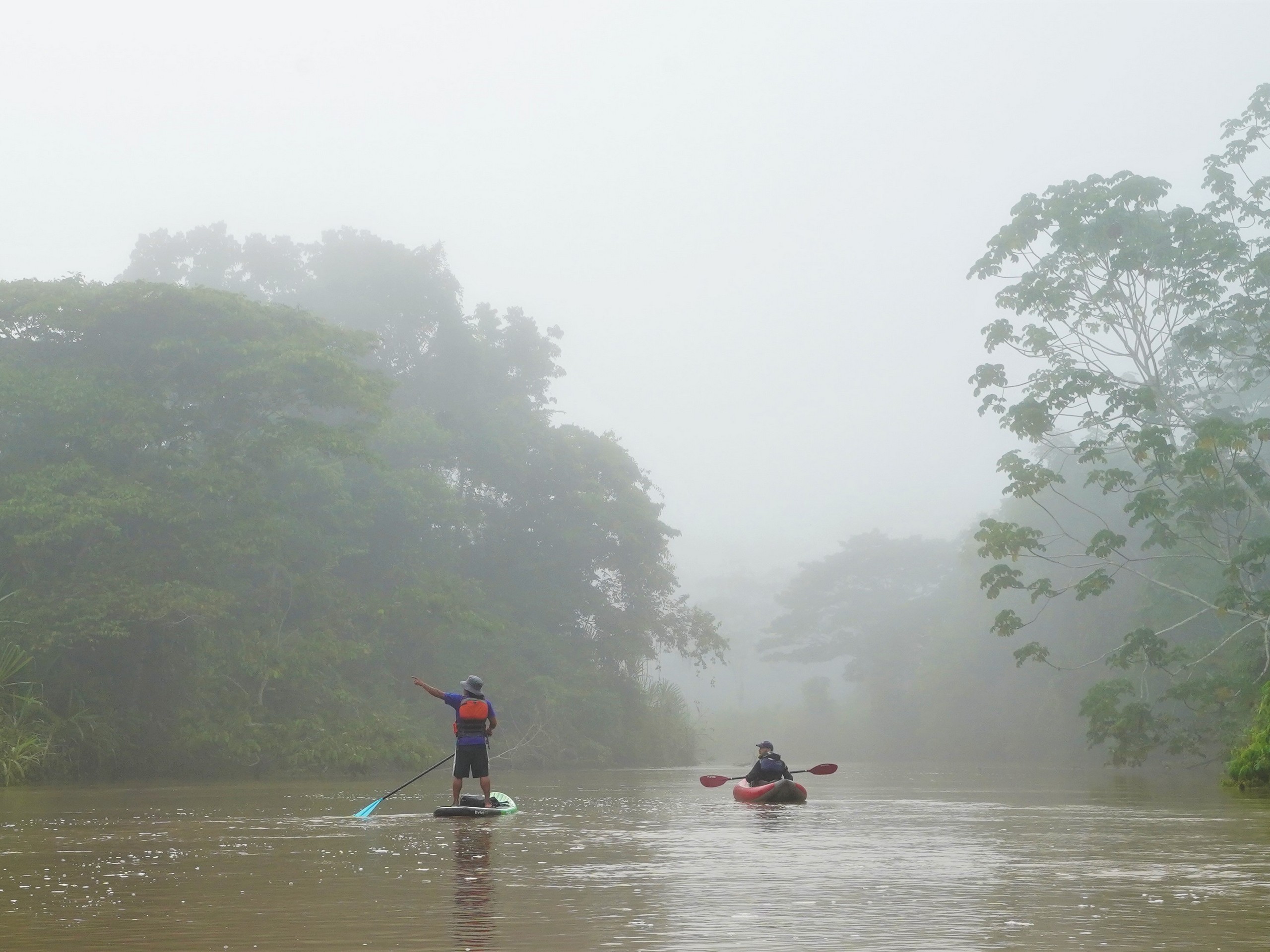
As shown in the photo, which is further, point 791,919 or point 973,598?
point 973,598

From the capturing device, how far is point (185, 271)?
46.8 m

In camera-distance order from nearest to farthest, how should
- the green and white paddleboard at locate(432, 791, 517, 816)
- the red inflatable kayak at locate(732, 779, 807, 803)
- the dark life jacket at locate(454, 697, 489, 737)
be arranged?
the green and white paddleboard at locate(432, 791, 517, 816) < the dark life jacket at locate(454, 697, 489, 737) < the red inflatable kayak at locate(732, 779, 807, 803)

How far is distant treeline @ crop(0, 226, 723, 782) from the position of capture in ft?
87.9

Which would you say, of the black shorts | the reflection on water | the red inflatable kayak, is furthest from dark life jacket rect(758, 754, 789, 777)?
the reflection on water

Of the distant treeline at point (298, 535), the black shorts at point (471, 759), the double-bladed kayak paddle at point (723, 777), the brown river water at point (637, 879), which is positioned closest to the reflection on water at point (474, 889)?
the brown river water at point (637, 879)

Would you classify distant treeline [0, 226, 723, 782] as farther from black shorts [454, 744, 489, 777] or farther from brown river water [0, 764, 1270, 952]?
black shorts [454, 744, 489, 777]

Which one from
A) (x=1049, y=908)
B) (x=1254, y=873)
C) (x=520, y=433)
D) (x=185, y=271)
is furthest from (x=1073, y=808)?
(x=185, y=271)

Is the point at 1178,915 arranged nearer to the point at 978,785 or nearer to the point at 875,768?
the point at 978,785

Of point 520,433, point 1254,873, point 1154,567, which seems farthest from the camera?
point 520,433

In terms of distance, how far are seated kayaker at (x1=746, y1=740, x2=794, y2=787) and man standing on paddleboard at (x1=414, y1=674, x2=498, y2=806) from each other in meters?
5.39

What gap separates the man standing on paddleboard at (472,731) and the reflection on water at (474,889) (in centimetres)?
165

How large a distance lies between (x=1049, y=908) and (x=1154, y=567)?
35.5 m

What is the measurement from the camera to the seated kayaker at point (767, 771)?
18.7m

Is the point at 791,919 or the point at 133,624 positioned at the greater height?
the point at 133,624
